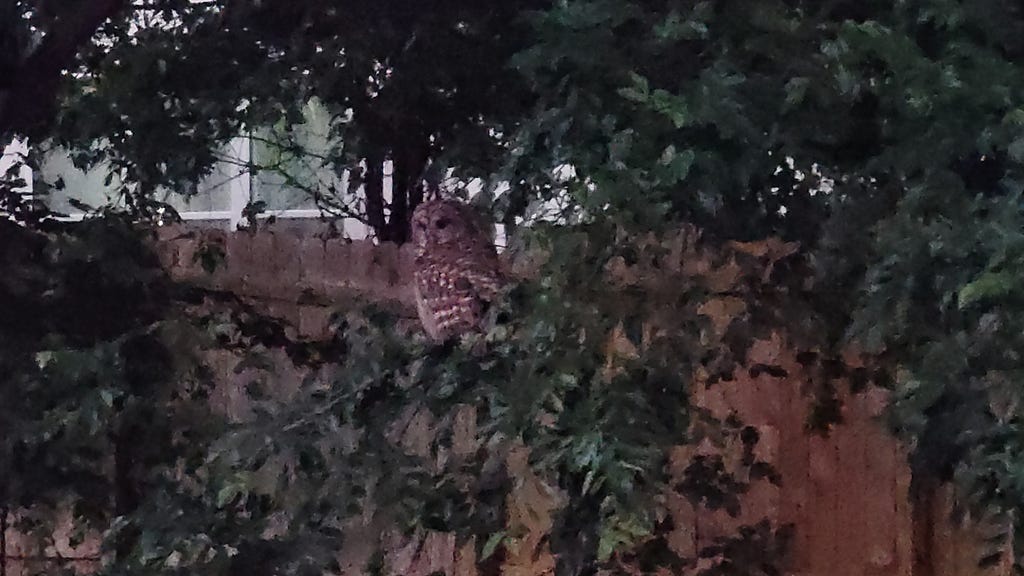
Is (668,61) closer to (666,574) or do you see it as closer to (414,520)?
(414,520)

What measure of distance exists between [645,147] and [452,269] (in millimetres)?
378

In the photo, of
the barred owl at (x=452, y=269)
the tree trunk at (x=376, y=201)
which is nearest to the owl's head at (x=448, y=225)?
the barred owl at (x=452, y=269)

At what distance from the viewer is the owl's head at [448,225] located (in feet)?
4.53

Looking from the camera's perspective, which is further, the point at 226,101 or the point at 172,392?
the point at 226,101

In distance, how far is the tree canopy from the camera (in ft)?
3.05

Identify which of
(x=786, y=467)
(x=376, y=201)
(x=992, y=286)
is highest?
(x=376, y=201)

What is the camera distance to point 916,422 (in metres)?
1.02

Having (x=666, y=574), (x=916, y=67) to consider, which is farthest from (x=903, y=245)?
(x=666, y=574)

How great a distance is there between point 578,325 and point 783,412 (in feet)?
2.60

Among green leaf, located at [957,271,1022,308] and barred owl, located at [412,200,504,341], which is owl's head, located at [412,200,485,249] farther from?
green leaf, located at [957,271,1022,308]

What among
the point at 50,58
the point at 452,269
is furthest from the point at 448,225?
the point at 50,58

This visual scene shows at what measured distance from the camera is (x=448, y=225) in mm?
1390

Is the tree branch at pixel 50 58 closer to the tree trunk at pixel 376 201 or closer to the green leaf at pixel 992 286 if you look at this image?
the tree trunk at pixel 376 201

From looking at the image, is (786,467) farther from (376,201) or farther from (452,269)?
(376,201)
